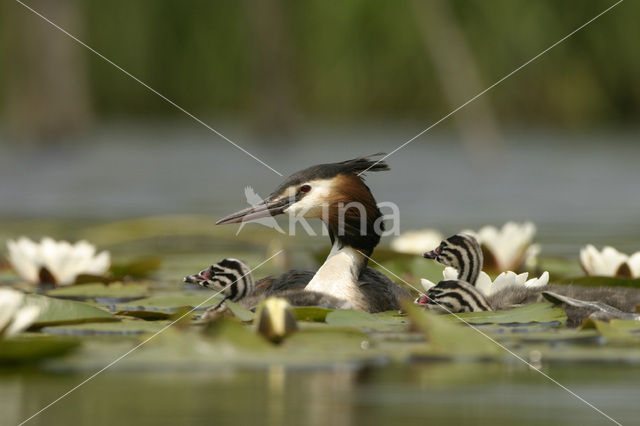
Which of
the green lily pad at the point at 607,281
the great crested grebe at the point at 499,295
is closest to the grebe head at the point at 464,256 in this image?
the great crested grebe at the point at 499,295

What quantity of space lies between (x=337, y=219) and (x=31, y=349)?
1888mm

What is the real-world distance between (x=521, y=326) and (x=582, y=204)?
22.2ft

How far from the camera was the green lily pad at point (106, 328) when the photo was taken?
4516mm

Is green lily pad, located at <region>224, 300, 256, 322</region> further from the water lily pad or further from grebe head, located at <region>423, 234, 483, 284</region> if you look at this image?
the water lily pad

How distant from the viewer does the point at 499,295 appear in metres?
5.14

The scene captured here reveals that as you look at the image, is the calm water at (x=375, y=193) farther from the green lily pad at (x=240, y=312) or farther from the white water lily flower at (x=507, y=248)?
the white water lily flower at (x=507, y=248)

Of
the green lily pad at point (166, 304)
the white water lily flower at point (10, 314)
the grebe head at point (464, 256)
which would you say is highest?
the grebe head at point (464, 256)

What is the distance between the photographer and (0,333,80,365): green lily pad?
3814mm

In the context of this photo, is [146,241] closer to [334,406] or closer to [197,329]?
[197,329]

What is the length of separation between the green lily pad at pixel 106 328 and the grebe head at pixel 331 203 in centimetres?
88

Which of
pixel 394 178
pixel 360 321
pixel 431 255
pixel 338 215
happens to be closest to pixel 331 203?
pixel 338 215

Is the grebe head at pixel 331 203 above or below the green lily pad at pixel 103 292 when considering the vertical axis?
above

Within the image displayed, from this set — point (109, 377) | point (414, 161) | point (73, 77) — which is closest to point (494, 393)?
point (109, 377)

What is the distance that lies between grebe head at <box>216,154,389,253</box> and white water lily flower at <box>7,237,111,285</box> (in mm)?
1043
